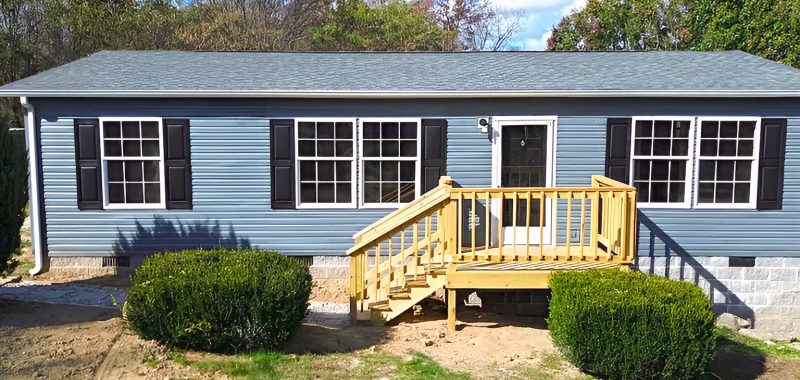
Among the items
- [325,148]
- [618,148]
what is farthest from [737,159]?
[325,148]

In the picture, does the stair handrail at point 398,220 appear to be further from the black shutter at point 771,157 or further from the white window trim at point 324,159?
the black shutter at point 771,157

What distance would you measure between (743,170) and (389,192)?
5.07 metres

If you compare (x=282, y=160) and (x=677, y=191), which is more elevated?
(x=282, y=160)

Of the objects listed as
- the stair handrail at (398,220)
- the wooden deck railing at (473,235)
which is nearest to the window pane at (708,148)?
the wooden deck railing at (473,235)

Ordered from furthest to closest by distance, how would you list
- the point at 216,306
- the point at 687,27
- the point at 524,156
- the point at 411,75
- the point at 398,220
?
the point at 687,27 → the point at 411,75 → the point at 524,156 → the point at 398,220 → the point at 216,306

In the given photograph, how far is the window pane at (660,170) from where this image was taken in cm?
877

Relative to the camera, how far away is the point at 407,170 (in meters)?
8.85

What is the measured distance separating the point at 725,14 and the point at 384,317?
16.5 meters

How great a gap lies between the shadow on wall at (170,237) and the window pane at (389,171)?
2.37 m

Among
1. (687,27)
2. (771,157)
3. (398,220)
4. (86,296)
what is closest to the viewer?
(398,220)

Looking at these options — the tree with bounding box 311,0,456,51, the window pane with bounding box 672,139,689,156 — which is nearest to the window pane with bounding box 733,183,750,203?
the window pane with bounding box 672,139,689,156

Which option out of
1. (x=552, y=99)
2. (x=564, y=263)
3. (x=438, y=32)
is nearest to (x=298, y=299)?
(x=564, y=263)

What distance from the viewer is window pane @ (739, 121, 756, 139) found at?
8695 mm

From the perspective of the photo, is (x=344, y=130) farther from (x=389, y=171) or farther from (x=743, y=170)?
(x=743, y=170)
